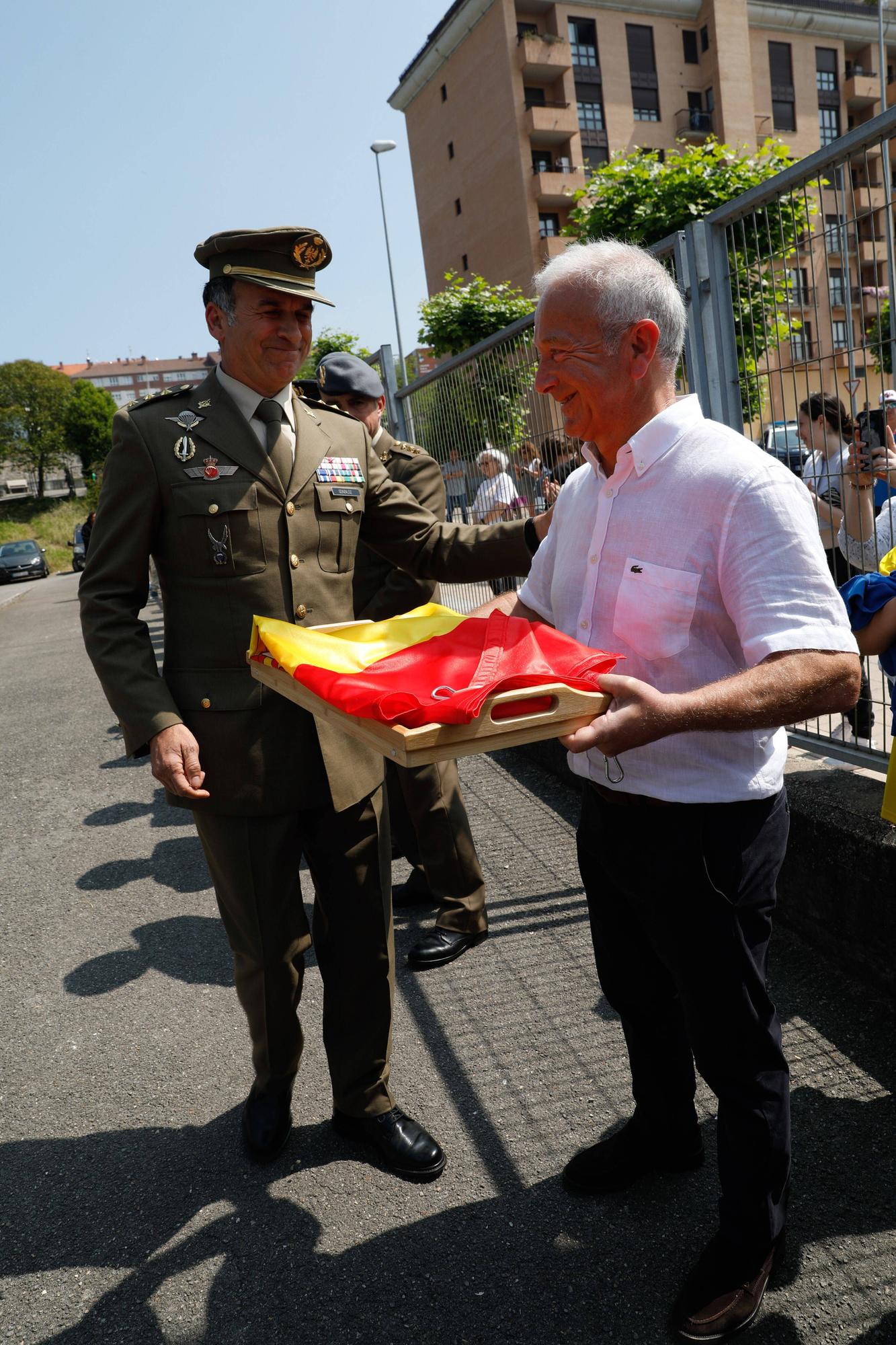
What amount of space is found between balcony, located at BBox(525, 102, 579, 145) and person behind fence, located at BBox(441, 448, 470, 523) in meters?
40.1

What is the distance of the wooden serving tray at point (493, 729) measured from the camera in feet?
5.06

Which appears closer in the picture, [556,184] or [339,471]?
[339,471]

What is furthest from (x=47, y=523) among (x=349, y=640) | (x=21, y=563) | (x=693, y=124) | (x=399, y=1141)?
(x=349, y=640)

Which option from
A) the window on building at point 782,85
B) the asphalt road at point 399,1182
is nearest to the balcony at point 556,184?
the window on building at point 782,85

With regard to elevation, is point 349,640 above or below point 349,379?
below

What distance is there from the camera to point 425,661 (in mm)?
1914

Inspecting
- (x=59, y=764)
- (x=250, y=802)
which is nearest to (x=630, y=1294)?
(x=250, y=802)

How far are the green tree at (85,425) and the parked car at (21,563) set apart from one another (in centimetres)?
4379

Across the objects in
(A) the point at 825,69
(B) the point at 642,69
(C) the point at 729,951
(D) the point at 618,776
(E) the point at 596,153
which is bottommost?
(C) the point at 729,951

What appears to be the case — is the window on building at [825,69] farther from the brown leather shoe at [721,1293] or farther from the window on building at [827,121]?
the brown leather shoe at [721,1293]

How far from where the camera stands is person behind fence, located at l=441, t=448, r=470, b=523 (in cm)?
631

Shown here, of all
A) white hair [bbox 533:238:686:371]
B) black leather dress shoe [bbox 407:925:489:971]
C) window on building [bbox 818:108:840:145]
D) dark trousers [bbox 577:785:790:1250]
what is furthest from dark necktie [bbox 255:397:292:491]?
window on building [bbox 818:108:840:145]

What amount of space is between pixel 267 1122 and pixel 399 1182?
0.42 m

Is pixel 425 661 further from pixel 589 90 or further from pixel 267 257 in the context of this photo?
pixel 589 90
